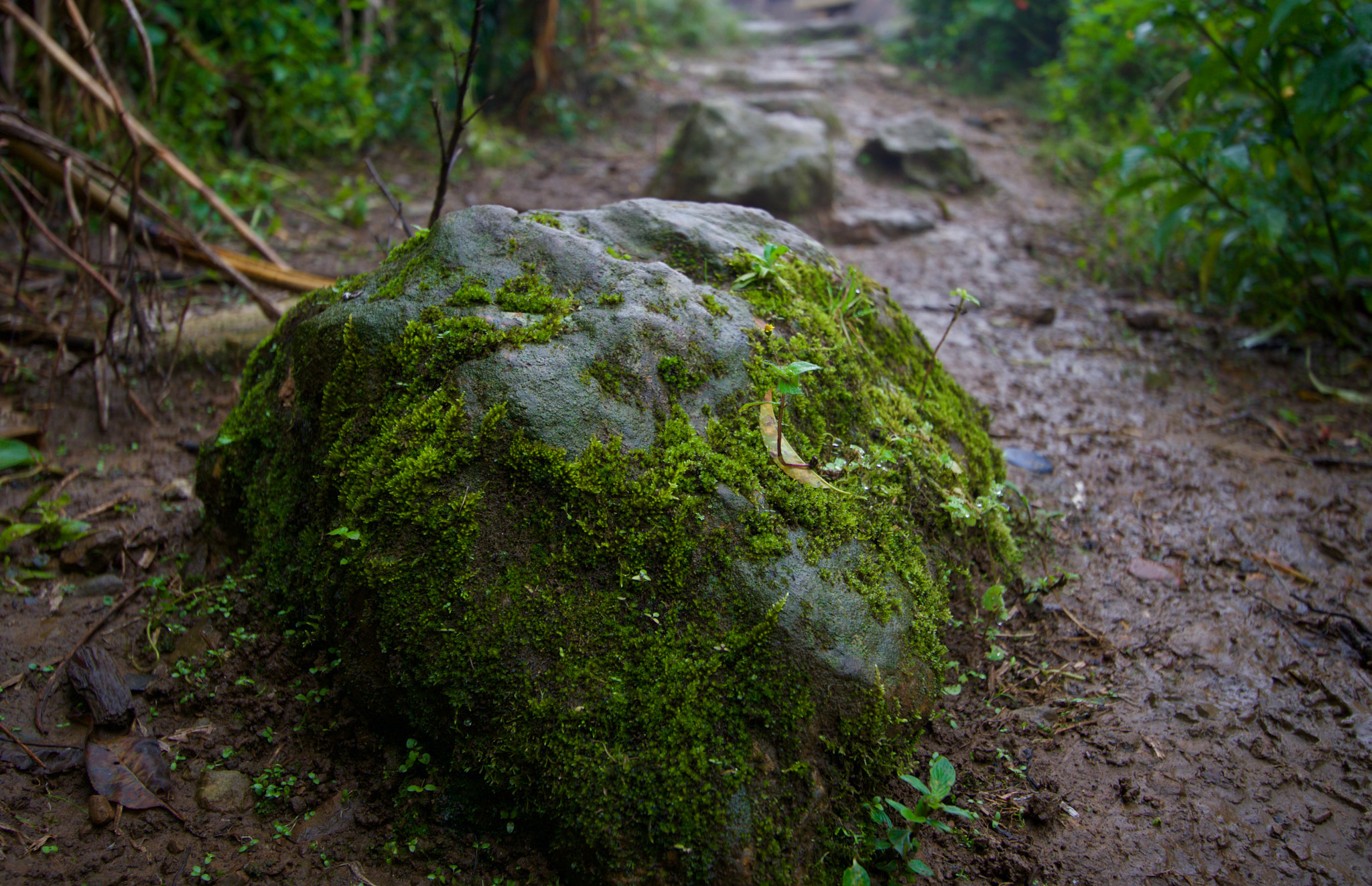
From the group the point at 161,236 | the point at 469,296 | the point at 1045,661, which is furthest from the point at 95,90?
the point at 1045,661

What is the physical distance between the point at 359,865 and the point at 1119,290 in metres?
4.92

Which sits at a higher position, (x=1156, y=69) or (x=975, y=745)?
(x=1156, y=69)

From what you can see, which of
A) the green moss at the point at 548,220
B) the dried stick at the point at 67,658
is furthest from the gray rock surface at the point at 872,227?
the dried stick at the point at 67,658

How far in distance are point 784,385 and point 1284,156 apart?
347 cm

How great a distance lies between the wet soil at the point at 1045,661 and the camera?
162 centimetres

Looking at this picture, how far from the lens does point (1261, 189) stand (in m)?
3.81

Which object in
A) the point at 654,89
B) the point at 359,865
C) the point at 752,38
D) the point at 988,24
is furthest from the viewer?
the point at 752,38

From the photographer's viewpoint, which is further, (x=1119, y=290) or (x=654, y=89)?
(x=654, y=89)

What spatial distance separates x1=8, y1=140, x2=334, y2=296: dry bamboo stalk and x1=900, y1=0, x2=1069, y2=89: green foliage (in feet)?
26.8

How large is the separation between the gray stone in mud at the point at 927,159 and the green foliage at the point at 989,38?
3.08 m

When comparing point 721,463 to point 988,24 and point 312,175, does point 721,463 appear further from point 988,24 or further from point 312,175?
point 988,24

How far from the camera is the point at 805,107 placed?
23.9 ft

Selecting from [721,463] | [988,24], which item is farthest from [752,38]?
[721,463]

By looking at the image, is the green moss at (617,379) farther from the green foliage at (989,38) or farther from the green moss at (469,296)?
the green foliage at (989,38)
